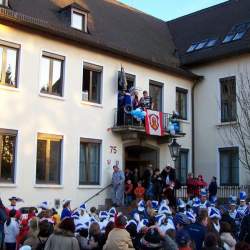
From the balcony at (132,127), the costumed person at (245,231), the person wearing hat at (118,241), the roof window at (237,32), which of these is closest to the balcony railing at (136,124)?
the balcony at (132,127)

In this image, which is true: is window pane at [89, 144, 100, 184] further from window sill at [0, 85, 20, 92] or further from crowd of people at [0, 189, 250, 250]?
crowd of people at [0, 189, 250, 250]

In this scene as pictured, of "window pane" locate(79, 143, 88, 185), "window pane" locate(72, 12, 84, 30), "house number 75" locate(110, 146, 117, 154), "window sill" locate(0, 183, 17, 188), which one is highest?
"window pane" locate(72, 12, 84, 30)

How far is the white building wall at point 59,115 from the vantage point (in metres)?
18.6

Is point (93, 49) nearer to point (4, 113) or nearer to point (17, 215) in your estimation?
point (4, 113)

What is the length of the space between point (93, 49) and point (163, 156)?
6.40 m

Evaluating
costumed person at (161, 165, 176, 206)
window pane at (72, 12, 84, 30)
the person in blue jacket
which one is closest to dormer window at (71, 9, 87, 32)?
window pane at (72, 12, 84, 30)

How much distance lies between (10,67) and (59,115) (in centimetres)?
275

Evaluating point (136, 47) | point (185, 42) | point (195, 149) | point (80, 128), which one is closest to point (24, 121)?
point (80, 128)

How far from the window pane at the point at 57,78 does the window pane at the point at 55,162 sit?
2.11 metres

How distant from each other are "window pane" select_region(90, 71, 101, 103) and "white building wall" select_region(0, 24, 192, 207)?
0.78ft

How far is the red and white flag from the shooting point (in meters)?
22.2

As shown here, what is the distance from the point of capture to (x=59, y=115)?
20.2 m

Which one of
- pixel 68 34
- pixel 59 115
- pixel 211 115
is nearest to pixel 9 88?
pixel 59 115

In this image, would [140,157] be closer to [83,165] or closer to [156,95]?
[156,95]
